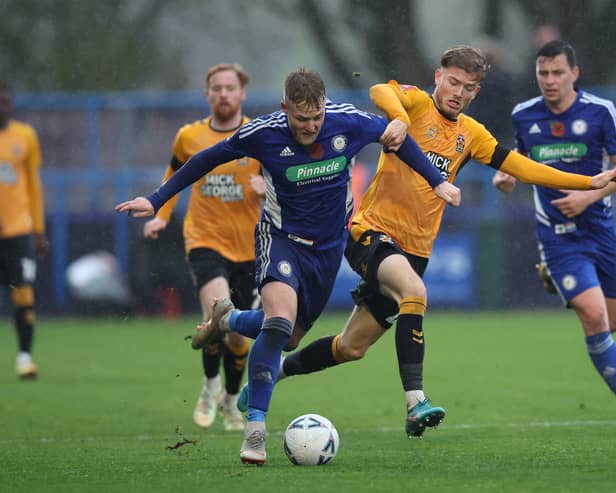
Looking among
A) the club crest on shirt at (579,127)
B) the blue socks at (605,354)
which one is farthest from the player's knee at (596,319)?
the club crest on shirt at (579,127)

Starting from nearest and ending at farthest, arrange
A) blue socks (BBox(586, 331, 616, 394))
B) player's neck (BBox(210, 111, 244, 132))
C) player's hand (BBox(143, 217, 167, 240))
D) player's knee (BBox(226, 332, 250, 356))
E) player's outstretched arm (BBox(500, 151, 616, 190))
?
player's outstretched arm (BBox(500, 151, 616, 190))
blue socks (BBox(586, 331, 616, 394))
player's hand (BBox(143, 217, 167, 240))
player's knee (BBox(226, 332, 250, 356))
player's neck (BBox(210, 111, 244, 132))

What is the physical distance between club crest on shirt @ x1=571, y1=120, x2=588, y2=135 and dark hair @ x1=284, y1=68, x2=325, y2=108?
2.36m

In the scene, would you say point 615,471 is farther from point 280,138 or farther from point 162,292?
point 162,292

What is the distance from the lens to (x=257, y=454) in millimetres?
6980

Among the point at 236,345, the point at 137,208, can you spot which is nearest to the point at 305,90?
the point at 137,208

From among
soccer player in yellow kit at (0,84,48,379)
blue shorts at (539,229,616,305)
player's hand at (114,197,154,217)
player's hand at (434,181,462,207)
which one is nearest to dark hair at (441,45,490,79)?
player's hand at (434,181,462,207)

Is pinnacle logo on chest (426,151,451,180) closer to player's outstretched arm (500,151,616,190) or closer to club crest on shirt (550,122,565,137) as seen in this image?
player's outstretched arm (500,151,616,190)

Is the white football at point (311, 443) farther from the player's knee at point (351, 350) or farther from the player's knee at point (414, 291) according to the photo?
the player's knee at point (351, 350)

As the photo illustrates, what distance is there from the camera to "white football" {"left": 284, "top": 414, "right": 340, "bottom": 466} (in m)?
7.06

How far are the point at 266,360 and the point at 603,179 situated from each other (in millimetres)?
2162

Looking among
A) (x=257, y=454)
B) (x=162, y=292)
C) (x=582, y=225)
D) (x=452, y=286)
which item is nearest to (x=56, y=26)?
(x=162, y=292)

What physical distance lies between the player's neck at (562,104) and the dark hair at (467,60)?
1.09 m

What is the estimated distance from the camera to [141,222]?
19125 millimetres

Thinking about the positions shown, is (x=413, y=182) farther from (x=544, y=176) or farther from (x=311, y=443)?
(x=311, y=443)
